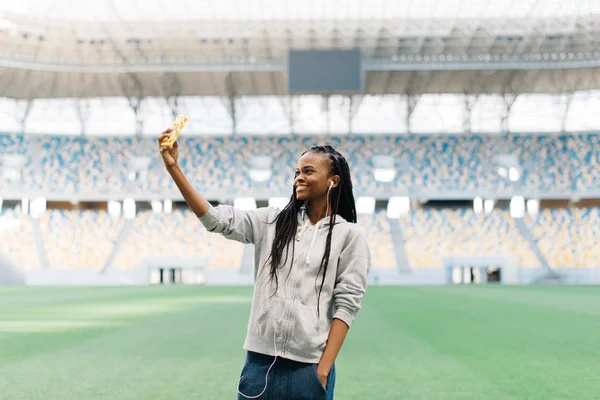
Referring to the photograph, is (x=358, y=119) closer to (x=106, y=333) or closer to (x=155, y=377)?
(x=106, y=333)

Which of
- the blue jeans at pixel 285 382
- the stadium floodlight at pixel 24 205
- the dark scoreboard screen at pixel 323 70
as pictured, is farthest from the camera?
the stadium floodlight at pixel 24 205

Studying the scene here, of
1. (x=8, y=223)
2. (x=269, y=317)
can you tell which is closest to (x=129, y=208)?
(x=8, y=223)

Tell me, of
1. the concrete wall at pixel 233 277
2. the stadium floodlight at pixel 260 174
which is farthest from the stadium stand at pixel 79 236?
the stadium floodlight at pixel 260 174

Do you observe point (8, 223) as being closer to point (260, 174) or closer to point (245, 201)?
point (245, 201)

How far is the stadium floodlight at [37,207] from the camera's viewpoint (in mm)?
41562

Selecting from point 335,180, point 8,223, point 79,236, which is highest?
point 335,180

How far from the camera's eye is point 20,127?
144 ft

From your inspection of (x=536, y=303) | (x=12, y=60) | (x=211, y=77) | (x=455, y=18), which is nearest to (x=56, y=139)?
(x=12, y=60)

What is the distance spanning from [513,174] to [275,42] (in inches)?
700

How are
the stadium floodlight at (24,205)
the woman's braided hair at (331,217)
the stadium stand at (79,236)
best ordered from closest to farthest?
1. the woman's braided hair at (331,217)
2. the stadium stand at (79,236)
3. the stadium floodlight at (24,205)

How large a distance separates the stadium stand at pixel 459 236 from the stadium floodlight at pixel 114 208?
721 inches

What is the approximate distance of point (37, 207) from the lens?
4169 centimetres

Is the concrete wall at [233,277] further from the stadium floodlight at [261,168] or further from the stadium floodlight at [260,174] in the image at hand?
the stadium floodlight at [261,168]

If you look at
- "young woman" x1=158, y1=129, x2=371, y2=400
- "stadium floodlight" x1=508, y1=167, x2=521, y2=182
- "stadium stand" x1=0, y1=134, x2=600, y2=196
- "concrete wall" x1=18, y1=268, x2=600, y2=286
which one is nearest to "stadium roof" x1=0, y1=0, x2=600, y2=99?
"stadium stand" x1=0, y1=134, x2=600, y2=196
